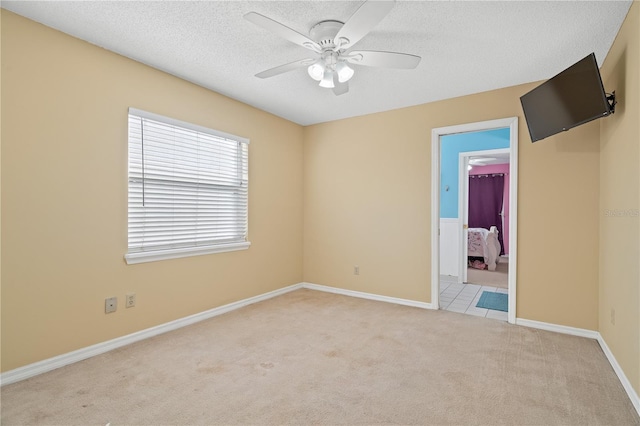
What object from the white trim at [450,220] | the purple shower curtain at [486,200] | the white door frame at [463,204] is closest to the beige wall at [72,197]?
the white door frame at [463,204]

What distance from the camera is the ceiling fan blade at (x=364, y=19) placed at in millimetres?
1656

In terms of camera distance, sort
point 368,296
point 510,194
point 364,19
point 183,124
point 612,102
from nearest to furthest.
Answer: point 364,19 < point 612,102 < point 183,124 < point 510,194 < point 368,296

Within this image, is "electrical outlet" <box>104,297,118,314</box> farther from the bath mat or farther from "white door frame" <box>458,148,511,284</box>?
"white door frame" <box>458,148,511,284</box>

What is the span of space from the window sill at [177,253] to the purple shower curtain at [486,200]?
22.3 ft

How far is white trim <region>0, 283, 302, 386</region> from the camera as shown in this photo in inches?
84.7

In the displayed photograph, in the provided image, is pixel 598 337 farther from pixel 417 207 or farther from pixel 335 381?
pixel 335 381

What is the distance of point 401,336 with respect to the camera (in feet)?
9.75

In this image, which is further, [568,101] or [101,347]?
[101,347]

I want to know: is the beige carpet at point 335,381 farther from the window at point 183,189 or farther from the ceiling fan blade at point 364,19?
the ceiling fan blade at point 364,19

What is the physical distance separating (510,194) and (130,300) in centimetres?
378

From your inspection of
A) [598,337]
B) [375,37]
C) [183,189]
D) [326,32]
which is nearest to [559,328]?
[598,337]

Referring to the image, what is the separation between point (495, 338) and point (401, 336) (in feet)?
2.76

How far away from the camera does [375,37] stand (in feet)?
7.86

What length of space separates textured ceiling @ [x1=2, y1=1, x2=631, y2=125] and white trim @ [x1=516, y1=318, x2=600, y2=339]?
2372 mm
